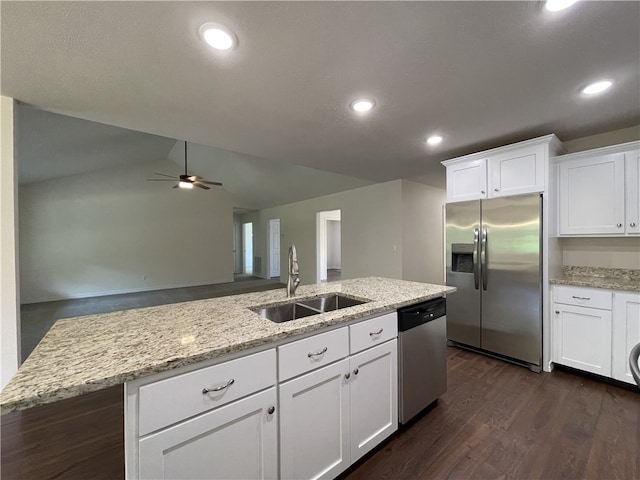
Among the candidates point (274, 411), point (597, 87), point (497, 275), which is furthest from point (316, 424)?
point (597, 87)

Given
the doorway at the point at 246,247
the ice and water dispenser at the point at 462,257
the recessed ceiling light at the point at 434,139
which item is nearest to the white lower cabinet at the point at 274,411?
the ice and water dispenser at the point at 462,257

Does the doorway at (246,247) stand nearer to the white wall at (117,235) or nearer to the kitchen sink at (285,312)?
the white wall at (117,235)

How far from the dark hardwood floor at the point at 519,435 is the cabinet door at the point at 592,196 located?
1.45 meters

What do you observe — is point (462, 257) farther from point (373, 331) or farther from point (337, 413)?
point (337, 413)

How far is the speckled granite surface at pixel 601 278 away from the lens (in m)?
2.36

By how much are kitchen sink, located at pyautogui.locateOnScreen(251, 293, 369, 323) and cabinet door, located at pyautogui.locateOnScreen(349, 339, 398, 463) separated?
0.40m

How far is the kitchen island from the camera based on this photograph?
80 centimetres

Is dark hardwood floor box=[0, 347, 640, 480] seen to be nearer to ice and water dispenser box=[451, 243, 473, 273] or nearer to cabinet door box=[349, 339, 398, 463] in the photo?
cabinet door box=[349, 339, 398, 463]

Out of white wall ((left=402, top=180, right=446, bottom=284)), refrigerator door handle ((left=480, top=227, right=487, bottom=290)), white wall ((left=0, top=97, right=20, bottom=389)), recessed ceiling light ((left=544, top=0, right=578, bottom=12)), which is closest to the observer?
recessed ceiling light ((left=544, top=0, right=578, bottom=12))

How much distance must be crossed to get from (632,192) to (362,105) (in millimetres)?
2556

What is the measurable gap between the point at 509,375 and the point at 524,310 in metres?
0.66

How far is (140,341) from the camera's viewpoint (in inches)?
43.7

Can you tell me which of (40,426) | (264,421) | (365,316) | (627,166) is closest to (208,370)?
(264,421)

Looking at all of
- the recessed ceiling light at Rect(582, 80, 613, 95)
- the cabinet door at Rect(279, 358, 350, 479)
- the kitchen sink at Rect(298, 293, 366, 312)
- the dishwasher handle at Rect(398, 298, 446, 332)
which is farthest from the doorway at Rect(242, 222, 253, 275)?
the recessed ceiling light at Rect(582, 80, 613, 95)
